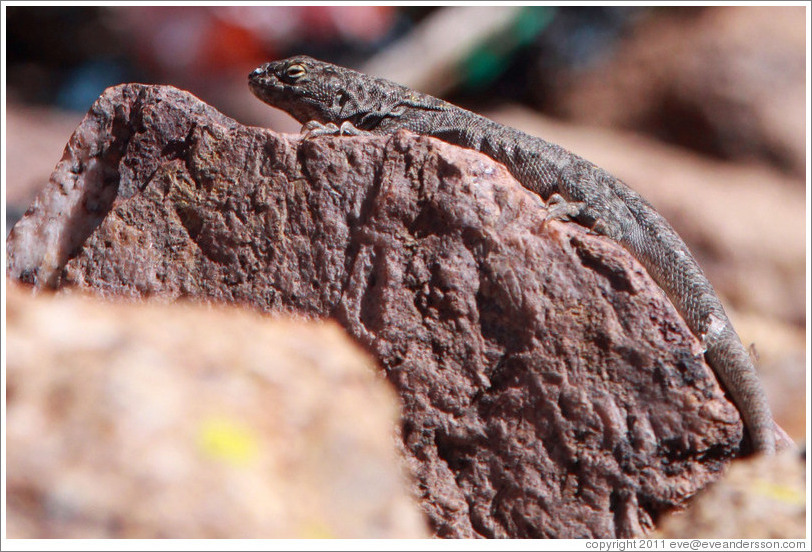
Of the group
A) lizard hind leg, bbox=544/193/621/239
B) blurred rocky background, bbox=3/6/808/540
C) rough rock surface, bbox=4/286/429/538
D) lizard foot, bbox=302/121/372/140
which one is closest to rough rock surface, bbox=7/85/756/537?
lizard hind leg, bbox=544/193/621/239

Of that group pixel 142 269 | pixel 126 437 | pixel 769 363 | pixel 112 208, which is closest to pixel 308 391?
pixel 126 437

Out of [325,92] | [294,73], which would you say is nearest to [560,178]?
[325,92]

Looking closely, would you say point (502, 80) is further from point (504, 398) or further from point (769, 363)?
point (504, 398)

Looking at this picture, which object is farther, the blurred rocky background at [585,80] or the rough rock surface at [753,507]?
the blurred rocky background at [585,80]

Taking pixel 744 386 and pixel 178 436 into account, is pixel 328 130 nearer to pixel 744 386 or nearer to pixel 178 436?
pixel 744 386

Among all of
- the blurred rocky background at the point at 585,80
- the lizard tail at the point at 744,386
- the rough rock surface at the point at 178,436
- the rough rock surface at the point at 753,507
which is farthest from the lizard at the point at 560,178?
the blurred rocky background at the point at 585,80

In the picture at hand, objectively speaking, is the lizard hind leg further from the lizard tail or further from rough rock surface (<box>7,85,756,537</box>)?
the lizard tail

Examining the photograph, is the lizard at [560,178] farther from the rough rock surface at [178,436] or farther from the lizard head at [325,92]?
the rough rock surface at [178,436]
